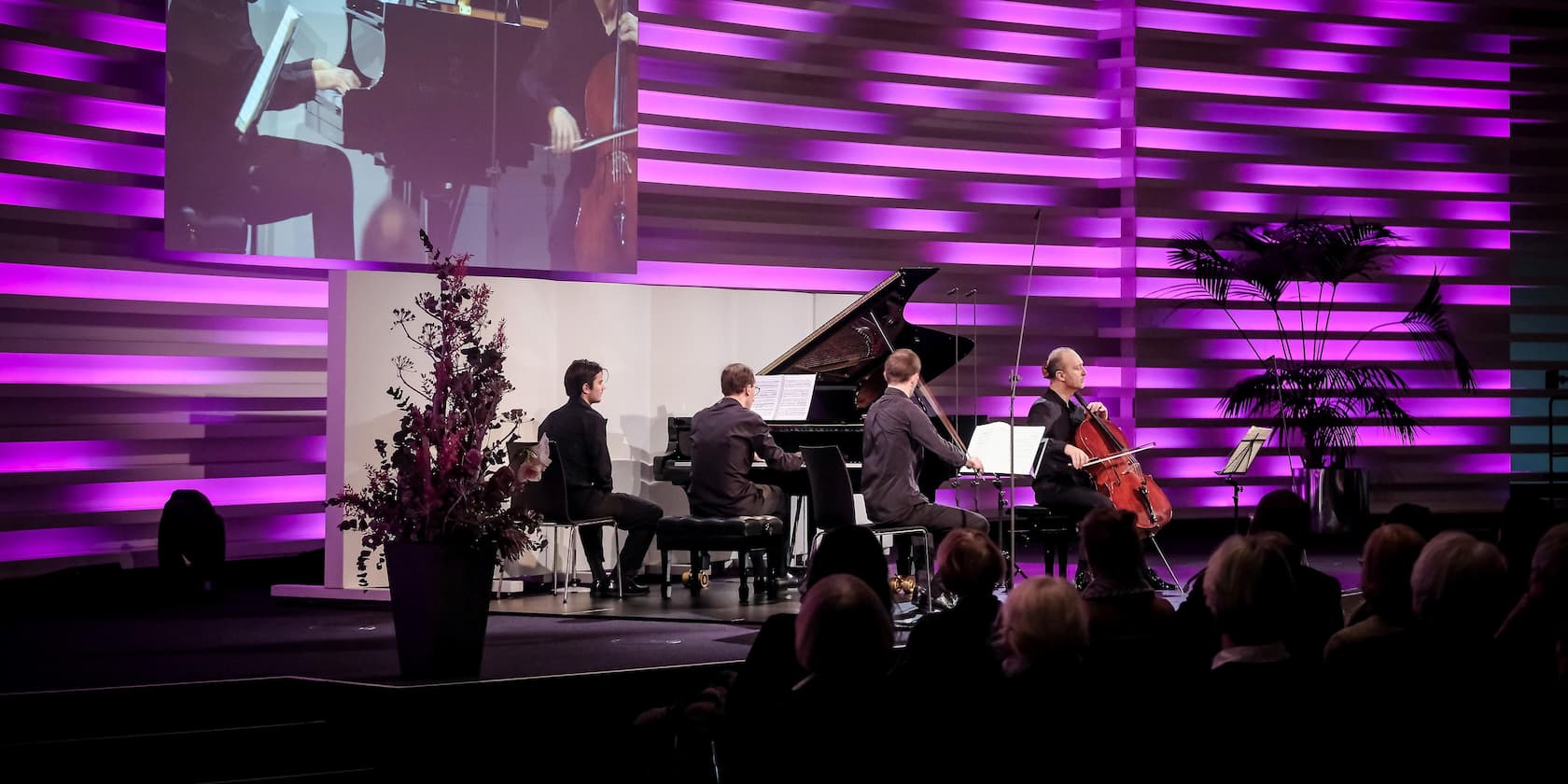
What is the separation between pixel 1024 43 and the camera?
9562 mm

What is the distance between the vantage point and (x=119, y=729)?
4301mm

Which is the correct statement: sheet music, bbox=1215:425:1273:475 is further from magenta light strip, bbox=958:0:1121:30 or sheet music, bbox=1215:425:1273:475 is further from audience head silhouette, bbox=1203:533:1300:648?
audience head silhouette, bbox=1203:533:1300:648

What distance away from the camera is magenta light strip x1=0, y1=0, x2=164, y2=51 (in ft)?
22.1

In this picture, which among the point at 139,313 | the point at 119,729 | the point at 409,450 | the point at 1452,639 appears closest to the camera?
the point at 1452,639

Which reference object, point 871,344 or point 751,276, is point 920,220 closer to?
point 751,276

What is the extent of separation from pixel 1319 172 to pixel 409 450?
7682 mm

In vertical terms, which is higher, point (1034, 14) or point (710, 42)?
point (1034, 14)

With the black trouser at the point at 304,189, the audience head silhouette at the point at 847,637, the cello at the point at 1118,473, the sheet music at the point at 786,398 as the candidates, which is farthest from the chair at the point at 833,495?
the audience head silhouette at the point at 847,637

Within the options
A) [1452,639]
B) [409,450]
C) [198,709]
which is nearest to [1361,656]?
[1452,639]

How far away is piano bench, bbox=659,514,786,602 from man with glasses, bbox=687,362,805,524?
0.09m

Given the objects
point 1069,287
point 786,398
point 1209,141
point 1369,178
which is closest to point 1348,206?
point 1369,178

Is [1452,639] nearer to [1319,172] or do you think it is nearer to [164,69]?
[164,69]

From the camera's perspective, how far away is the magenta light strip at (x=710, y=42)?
28.3ft

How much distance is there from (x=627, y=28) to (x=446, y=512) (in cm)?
460
